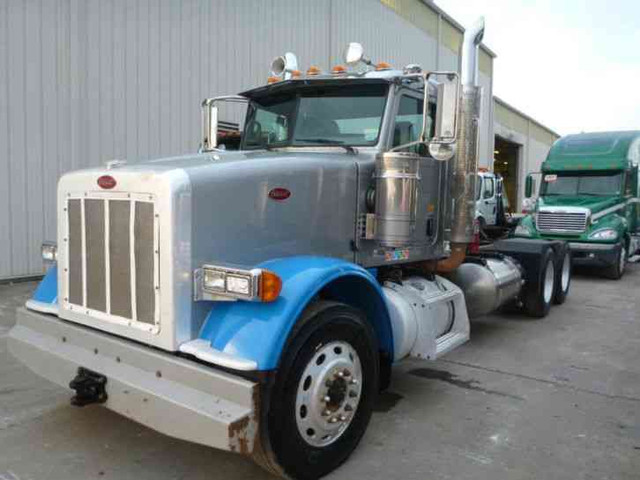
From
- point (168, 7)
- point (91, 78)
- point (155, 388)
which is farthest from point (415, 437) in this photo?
point (168, 7)

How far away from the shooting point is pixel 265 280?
2.66 m

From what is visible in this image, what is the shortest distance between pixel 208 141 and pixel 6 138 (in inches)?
187

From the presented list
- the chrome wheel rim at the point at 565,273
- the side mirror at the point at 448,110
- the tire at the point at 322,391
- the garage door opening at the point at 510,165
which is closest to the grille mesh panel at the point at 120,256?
the tire at the point at 322,391

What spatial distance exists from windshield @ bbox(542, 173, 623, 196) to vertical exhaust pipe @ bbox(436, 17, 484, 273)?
8.61 meters

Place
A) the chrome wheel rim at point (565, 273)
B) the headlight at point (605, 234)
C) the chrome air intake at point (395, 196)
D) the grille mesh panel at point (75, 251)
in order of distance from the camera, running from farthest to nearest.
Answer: the headlight at point (605, 234) → the chrome wheel rim at point (565, 273) → the chrome air intake at point (395, 196) → the grille mesh panel at point (75, 251)

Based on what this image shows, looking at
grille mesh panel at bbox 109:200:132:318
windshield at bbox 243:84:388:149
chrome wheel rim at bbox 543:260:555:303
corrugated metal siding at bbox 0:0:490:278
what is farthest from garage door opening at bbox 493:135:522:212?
grille mesh panel at bbox 109:200:132:318

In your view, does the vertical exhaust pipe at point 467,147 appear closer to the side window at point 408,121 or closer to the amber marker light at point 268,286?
the side window at point 408,121

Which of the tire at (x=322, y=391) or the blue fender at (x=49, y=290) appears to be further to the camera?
the blue fender at (x=49, y=290)

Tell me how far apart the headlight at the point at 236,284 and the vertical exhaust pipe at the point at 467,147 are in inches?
101

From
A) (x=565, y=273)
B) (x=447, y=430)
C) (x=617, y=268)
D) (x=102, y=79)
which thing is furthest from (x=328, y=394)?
(x=617, y=268)

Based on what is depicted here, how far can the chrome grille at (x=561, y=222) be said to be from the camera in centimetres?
1134

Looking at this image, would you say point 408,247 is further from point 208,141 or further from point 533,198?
point 533,198

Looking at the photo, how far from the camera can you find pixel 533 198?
1320 centimetres

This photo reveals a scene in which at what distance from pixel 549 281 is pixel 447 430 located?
4.64 metres
